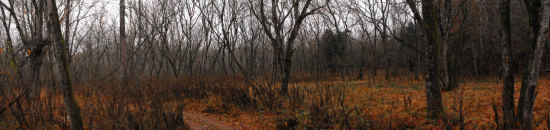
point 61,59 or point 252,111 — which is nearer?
point 61,59

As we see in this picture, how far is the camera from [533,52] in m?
2.57

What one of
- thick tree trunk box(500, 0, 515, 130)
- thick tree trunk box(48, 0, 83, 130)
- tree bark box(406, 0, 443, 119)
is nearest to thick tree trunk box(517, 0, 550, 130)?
thick tree trunk box(500, 0, 515, 130)

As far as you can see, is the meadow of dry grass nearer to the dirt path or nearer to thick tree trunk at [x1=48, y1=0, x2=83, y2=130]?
the dirt path

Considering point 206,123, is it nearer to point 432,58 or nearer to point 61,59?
point 61,59

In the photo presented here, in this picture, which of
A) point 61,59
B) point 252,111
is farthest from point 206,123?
point 61,59

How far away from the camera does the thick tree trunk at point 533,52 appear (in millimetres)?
2445

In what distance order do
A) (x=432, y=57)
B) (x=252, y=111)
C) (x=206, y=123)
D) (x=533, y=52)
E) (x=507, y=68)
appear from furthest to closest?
(x=252, y=111) → (x=206, y=123) → (x=432, y=57) → (x=507, y=68) → (x=533, y=52)

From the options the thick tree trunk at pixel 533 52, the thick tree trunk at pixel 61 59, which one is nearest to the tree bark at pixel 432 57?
the thick tree trunk at pixel 533 52

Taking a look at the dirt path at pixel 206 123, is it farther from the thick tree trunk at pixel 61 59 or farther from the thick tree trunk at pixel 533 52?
the thick tree trunk at pixel 533 52

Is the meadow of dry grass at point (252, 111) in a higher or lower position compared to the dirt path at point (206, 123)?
higher

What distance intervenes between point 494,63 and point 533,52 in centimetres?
1478

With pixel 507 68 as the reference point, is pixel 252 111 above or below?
below

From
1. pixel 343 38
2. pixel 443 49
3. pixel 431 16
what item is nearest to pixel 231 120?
pixel 431 16

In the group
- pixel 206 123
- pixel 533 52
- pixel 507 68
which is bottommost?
pixel 206 123
